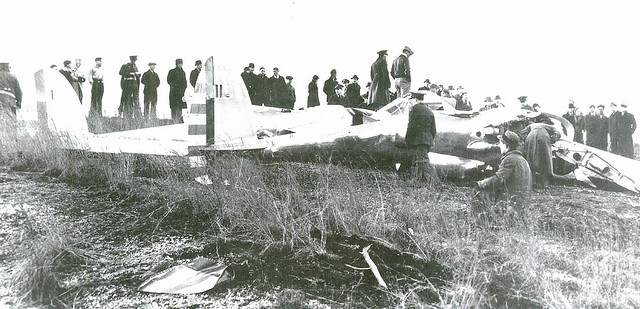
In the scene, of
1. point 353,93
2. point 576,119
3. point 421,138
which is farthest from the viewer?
point 353,93

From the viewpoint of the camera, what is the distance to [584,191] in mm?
7230

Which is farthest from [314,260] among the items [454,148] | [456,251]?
[454,148]

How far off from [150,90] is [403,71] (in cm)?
900

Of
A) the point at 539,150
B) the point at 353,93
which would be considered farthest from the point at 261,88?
the point at 539,150

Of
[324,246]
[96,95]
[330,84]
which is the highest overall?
[330,84]

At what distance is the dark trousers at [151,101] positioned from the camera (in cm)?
1472

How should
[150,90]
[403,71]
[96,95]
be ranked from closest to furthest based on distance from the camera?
1. [403,71]
2. [150,90]
3. [96,95]

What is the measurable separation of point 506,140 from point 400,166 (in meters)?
3.21

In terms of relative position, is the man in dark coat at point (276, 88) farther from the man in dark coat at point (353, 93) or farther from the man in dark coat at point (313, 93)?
the man in dark coat at point (353, 93)

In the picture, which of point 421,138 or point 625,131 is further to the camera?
point 625,131

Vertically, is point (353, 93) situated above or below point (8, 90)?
above

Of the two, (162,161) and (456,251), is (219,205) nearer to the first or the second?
(162,161)

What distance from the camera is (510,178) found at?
16.2ft

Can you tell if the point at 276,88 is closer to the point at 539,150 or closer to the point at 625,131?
the point at 539,150
